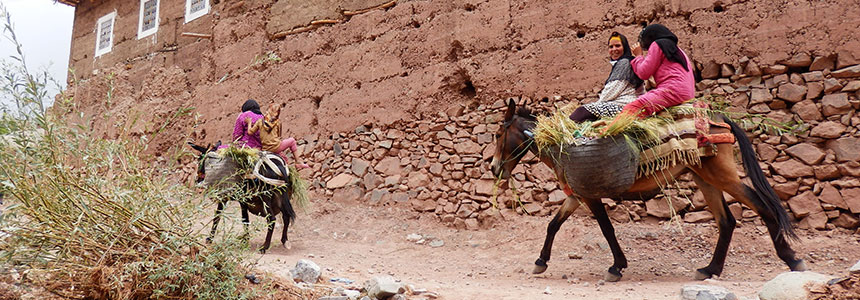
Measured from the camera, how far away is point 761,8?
5504mm

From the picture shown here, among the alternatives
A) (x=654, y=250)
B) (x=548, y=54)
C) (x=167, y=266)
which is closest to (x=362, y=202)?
(x=548, y=54)

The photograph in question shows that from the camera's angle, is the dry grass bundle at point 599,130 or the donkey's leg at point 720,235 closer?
the dry grass bundle at point 599,130

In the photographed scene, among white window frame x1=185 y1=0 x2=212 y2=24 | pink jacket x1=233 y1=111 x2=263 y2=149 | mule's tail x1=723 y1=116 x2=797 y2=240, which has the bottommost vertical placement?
pink jacket x1=233 y1=111 x2=263 y2=149

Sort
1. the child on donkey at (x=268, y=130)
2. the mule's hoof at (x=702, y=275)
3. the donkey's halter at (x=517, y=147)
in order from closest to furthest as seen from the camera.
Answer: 1. the mule's hoof at (x=702, y=275)
2. the donkey's halter at (x=517, y=147)
3. the child on donkey at (x=268, y=130)

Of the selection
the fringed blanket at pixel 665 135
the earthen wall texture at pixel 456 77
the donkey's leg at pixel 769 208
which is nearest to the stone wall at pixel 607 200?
the earthen wall texture at pixel 456 77

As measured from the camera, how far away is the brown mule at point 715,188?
12.7ft

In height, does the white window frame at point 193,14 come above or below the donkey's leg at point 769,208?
above

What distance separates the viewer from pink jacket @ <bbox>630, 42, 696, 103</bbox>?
4004mm

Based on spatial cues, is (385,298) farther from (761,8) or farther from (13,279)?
(761,8)

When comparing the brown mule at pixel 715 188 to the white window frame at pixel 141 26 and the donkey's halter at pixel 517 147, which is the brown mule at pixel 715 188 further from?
the white window frame at pixel 141 26

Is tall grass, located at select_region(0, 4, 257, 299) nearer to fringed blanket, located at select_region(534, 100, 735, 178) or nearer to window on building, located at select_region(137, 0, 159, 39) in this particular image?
fringed blanket, located at select_region(534, 100, 735, 178)

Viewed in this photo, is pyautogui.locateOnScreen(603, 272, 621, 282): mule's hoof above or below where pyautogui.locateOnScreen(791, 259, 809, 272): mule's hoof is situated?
below

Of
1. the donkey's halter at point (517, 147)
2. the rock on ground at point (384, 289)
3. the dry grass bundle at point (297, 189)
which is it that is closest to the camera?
the rock on ground at point (384, 289)

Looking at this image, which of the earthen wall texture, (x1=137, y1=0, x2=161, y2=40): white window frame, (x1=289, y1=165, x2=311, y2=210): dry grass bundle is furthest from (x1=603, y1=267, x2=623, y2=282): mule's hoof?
(x1=137, y1=0, x2=161, y2=40): white window frame
